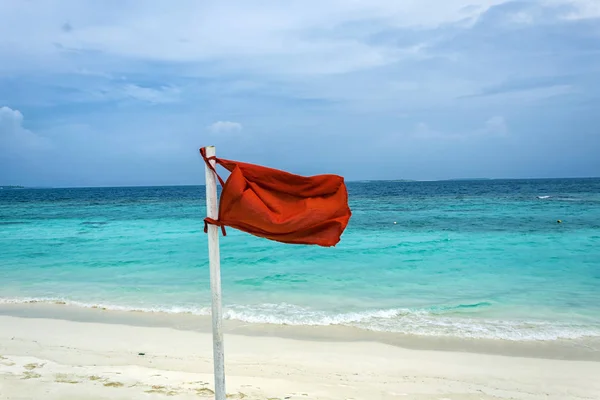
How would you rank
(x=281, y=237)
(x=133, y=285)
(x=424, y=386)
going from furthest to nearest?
(x=133, y=285) → (x=424, y=386) → (x=281, y=237)

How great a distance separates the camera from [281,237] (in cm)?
347

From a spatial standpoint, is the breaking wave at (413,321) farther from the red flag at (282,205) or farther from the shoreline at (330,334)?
the red flag at (282,205)

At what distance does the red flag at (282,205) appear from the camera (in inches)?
137

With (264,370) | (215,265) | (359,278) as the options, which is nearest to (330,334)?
(264,370)

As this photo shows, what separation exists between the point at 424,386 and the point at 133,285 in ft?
27.7

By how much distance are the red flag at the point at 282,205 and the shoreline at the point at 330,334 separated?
425 cm

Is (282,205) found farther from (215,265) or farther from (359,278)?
(359,278)

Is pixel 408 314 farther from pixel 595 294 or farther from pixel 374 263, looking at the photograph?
pixel 374 263

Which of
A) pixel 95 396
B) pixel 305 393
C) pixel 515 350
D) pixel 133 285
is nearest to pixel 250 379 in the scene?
pixel 305 393

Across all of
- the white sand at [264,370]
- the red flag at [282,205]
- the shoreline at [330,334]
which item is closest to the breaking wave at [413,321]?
the shoreline at [330,334]

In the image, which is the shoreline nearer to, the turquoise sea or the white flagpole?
the turquoise sea

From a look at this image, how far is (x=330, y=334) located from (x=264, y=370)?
75.0 inches

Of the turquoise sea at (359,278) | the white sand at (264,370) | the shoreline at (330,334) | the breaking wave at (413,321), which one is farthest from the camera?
the turquoise sea at (359,278)

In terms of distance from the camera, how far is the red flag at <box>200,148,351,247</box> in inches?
137
